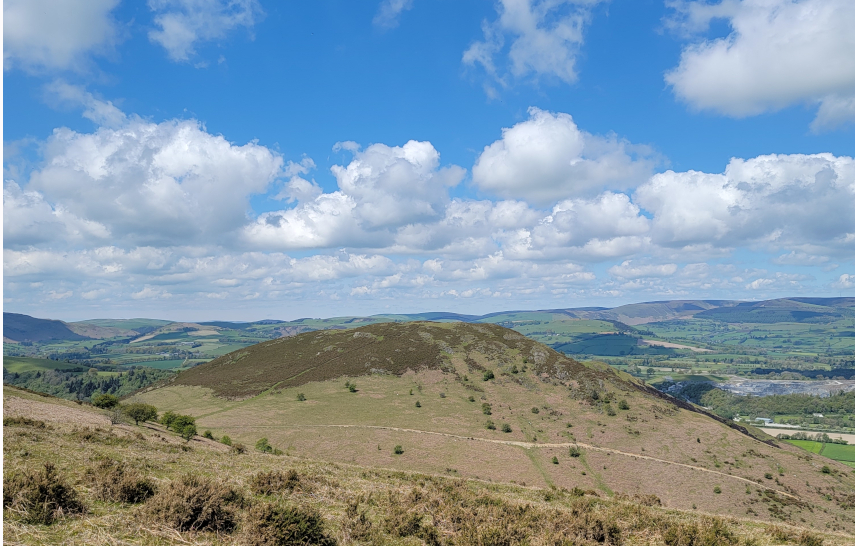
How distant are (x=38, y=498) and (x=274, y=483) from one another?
9.48 meters

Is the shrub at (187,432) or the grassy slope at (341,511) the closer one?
the grassy slope at (341,511)

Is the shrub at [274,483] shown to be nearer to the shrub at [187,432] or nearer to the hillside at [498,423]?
the hillside at [498,423]

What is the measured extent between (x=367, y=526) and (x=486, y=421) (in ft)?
296

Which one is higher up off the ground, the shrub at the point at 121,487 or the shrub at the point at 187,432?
the shrub at the point at 121,487

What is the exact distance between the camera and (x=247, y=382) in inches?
5413

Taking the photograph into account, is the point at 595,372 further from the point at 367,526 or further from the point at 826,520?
the point at 367,526

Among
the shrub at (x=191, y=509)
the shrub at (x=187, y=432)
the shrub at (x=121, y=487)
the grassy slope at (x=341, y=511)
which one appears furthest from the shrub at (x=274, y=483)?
the shrub at (x=187, y=432)

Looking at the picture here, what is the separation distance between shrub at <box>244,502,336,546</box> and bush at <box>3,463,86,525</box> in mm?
6197

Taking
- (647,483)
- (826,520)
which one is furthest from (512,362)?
(826,520)

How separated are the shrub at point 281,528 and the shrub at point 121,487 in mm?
5328

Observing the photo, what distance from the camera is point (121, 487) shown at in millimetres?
17609

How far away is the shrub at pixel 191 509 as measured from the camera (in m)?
15.5

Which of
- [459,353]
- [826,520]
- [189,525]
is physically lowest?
[826,520]

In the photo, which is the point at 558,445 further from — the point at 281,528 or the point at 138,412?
the point at 281,528
